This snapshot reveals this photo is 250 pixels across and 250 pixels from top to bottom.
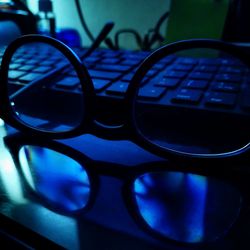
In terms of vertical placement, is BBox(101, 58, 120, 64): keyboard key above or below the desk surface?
above

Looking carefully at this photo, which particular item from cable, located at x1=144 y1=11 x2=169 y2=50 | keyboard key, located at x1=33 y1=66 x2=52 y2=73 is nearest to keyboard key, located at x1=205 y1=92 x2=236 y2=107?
keyboard key, located at x1=33 y1=66 x2=52 y2=73

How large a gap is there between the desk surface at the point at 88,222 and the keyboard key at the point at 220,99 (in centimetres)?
11

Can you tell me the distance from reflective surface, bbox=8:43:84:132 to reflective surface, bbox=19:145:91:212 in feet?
0.14

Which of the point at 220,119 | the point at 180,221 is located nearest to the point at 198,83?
the point at 220,119

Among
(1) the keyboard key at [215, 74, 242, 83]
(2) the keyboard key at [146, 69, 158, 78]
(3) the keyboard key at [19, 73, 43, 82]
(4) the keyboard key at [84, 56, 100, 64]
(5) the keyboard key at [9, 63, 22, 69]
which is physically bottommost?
(3) the keyboard key at [19, 73, 43, 82]

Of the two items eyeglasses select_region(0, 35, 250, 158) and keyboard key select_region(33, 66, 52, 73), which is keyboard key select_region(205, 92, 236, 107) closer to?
eyeglasses select_region(0, 35, 250, 158)

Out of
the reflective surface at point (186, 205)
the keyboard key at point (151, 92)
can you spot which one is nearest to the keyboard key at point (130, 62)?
the keyboard key at point (151, 92)

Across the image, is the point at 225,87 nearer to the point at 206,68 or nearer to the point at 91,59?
the point at 206,68

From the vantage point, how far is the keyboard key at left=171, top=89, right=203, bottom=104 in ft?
0.74

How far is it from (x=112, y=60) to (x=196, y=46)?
0.68 feet

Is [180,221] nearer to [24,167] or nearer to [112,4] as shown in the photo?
[24,167]

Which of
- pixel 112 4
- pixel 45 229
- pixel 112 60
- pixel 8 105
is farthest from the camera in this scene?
pixel 112 4

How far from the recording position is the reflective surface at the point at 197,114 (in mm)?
211

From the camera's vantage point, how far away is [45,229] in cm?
12
